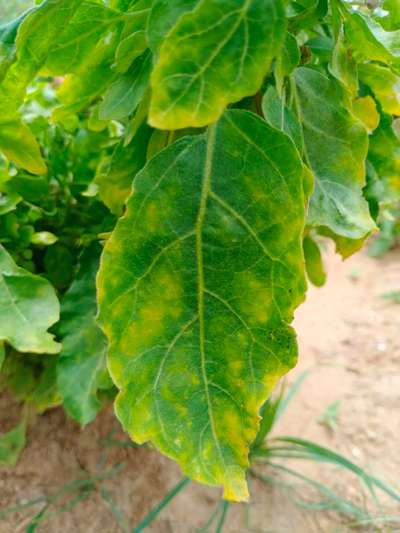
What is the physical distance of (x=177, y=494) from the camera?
3.93 feet

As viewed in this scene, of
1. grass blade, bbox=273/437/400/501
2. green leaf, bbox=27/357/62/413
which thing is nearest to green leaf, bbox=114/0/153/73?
green leaf, bbox=27/357/62/413

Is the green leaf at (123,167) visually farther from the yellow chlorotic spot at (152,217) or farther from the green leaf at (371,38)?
the green leaf at (371,38)

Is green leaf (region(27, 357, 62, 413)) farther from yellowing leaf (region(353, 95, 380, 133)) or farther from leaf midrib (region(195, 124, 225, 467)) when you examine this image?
yellowing leaf (region(353, 95, 380, 133))

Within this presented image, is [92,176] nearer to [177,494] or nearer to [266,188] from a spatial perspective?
[266,188]

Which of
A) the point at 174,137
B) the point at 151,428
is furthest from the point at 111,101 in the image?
the point at 151,428

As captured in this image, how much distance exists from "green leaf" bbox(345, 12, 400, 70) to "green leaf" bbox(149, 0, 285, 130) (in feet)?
0.61

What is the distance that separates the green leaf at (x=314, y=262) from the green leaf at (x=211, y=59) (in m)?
0.55

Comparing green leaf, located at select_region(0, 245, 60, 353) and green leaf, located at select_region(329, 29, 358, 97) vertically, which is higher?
green leaf, located at select_region(329, 29, 358, 97)

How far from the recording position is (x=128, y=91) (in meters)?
0.60

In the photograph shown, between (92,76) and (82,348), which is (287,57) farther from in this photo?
(82,348)

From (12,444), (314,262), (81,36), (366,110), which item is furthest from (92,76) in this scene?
(12,444)

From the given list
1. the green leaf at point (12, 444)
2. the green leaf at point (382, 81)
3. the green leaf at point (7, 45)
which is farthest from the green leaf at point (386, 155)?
the green leaf at point (12, 444)

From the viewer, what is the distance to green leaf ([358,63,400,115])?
74 cm

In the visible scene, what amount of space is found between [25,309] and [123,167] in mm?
240
